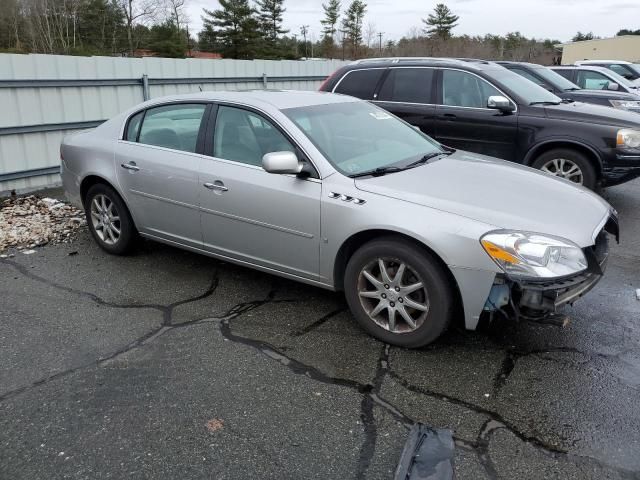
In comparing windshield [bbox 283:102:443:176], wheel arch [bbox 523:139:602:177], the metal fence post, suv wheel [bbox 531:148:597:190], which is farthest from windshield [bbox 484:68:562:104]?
the metal fence post

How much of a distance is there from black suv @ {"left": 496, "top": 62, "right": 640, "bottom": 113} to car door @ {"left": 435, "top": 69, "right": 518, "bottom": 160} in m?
2.58

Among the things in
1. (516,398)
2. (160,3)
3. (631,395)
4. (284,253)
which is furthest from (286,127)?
(160,3)

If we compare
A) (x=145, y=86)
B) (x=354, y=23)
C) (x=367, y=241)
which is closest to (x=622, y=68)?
(x=145, y=86)

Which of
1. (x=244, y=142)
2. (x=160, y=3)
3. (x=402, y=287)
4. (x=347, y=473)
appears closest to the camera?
(x=347, y=473)

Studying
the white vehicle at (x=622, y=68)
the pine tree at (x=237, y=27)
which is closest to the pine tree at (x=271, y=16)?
the pine tree at (x=237, y=27)

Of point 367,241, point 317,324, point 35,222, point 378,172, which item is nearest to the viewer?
point 367,241

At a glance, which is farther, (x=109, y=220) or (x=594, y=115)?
(x=594, y=115)

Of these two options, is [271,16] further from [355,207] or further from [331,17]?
[355,207]

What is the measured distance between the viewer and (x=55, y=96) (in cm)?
814

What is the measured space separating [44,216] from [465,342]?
5333 millimetres

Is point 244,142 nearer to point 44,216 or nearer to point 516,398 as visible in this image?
point 516,398

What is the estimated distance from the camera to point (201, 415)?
294 centimetres

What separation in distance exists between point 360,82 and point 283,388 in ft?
19.0

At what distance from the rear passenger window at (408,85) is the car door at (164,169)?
387 cm
